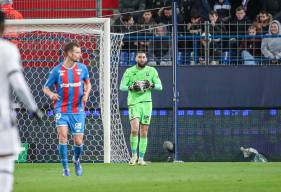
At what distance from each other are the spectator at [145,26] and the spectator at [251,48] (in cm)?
216

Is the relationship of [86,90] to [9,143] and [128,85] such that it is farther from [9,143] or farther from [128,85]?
[9,143]

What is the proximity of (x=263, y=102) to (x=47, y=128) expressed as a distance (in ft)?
16.5

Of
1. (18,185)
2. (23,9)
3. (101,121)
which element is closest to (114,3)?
(23,9)

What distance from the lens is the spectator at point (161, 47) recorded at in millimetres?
22969

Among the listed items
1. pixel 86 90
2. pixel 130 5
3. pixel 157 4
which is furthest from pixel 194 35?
pixel 86 90

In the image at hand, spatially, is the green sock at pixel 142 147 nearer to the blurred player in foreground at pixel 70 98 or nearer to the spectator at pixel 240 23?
the blurred player in foreground at pixel 70 98

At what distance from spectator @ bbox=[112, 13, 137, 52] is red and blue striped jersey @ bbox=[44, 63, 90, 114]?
641cm

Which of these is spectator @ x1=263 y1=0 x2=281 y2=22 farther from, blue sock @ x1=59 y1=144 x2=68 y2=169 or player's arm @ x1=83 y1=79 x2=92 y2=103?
blue sock @ x1=59 y1=144 x2=68 y2=169

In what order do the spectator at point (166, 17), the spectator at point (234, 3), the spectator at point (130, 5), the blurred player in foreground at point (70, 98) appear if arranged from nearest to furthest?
the blurred player in foreground at point (70, 98) < the spectator at point (166, 17) < the spectator at point (234, 3) < the spectator at point (130, 5)

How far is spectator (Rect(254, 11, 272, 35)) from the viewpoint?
23.1m

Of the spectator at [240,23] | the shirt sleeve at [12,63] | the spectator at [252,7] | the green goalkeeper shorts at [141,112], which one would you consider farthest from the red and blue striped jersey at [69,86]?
the spectator at [252,7]

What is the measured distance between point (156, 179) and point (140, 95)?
5.36 meters

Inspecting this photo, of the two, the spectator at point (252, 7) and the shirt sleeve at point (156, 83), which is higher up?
the spectator at point (252, 7)

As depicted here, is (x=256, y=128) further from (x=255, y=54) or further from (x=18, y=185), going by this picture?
(x=18, y=185)
